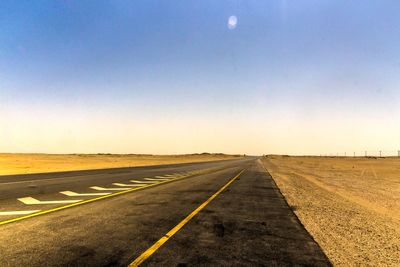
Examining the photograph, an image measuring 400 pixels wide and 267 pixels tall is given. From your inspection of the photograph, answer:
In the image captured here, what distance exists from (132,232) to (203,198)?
529 centimetres

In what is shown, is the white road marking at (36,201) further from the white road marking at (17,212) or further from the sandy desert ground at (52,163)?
the sandy desert ground at (52,163)

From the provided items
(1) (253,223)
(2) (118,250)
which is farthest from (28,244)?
(1) (253,223)

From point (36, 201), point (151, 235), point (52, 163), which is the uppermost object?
point (151, 235)

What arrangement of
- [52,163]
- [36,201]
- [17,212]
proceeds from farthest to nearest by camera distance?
[52,163] → [36,201] → [17,212]

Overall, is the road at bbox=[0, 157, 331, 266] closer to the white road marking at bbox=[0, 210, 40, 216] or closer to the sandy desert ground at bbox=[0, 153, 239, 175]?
the white road marking at bbox=[0, 210, 40, 216]

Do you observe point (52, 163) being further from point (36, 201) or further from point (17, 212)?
point (17, 212)

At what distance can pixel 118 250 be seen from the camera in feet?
14.7

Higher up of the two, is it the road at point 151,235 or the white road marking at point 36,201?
the road at point 151,235

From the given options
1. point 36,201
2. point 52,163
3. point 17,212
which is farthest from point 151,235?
point 52,163

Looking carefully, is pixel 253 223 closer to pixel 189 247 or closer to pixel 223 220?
pixel 223 220

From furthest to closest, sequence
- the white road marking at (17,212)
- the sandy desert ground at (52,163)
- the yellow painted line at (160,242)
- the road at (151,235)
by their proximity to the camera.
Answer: the sandy desert ground at (52,163), the white road marking at (17,212), the road at (151,235), the yellow painted line at (160,242)

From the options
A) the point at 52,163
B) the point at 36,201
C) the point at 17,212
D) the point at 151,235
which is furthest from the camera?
the point at 52,163

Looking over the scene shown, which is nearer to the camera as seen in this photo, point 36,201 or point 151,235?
point 151,235

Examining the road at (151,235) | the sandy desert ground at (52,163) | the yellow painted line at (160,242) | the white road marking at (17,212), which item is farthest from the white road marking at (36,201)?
the sandy desert ground at (52,163)
